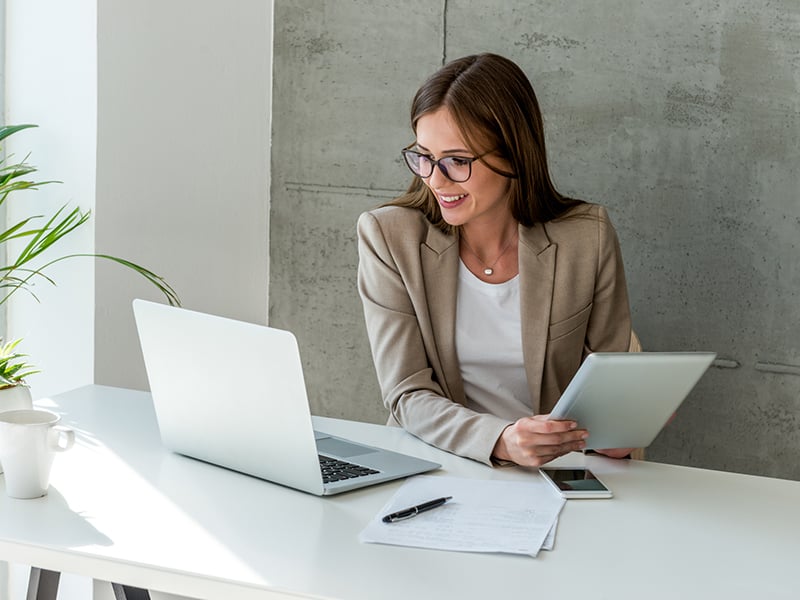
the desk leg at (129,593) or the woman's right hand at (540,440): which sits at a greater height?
→ the woman's right hand at (540,440)

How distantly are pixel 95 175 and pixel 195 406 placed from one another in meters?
1.41

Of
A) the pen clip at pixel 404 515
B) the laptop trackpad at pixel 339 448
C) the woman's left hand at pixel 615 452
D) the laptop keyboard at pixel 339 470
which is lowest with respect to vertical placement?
the woman's left hand at pixel 615 452

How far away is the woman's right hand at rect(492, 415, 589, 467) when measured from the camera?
1.71 meters

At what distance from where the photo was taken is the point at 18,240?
2982mm

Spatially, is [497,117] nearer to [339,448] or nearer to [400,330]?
[400,330]

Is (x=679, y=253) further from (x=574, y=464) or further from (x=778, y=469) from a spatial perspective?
(x=574, y=464)

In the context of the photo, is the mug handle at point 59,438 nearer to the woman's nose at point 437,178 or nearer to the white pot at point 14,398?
the white pot at point 14,398

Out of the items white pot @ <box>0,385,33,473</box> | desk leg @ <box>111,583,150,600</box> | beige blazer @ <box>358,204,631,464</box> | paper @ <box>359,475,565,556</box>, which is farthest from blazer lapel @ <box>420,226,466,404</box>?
white pot @ <box>0,385,33,473</box>

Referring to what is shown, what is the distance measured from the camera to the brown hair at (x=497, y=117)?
7.27 ft

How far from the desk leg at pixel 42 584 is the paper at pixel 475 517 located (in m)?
0.73

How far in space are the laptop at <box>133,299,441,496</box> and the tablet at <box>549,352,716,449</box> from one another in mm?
299

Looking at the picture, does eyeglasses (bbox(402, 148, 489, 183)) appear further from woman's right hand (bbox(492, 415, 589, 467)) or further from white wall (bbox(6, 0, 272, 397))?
white wall (bbox(6, 0, 272, 397))

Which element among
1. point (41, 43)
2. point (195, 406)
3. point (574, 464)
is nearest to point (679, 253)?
point (574, 464)

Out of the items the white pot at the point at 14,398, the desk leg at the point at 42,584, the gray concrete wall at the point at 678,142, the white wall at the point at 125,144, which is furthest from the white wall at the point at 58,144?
the white pot at the point at 14,398
